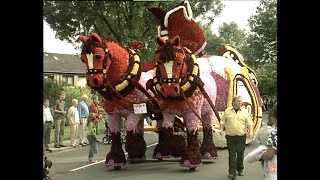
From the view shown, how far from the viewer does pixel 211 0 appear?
238 inches

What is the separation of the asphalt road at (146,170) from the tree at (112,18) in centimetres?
144

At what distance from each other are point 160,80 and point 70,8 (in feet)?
5.77

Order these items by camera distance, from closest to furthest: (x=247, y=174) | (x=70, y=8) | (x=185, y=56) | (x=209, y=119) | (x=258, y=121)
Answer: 1. (x=70, y=8)
2. (x=247, y=174)
3. (x=185, y=56)
4. (x=209, y=119)
5. (x=258, y=121)

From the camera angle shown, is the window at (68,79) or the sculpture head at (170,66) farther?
the window at (68,79)

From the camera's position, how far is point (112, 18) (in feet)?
18.2

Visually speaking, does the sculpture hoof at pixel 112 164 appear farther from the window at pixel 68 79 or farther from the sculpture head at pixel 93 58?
the window at pixel 68 79

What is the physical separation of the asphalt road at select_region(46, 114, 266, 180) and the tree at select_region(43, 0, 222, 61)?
1.44 m

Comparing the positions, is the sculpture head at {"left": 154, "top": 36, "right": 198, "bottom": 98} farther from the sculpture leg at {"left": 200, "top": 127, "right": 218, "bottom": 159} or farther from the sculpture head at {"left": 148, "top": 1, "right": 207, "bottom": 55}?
the sculpture leg at {"left": 200, "top": 127, "right": 218, "bottom": 159}

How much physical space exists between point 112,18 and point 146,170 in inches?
74.7

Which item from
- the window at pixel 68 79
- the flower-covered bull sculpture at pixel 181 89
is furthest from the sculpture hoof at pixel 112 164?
the window at pixel 68 79

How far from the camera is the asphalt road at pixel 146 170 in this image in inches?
182

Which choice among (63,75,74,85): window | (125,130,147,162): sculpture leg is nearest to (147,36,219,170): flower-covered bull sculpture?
(125,130,147,162): sculpture leg
